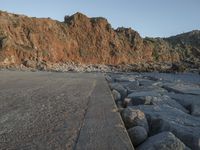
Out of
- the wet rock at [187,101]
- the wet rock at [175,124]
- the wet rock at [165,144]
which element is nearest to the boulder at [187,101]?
the wet rock at [187,101]

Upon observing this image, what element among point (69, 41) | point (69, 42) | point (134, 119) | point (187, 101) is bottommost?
point (187, 101)

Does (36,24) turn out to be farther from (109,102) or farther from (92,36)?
(109,102)

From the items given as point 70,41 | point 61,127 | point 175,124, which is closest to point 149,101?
point 175,124

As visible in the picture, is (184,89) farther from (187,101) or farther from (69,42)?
(69,42)

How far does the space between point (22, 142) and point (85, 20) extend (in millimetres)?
52507

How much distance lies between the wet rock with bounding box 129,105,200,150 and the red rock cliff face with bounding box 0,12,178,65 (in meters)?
32.3

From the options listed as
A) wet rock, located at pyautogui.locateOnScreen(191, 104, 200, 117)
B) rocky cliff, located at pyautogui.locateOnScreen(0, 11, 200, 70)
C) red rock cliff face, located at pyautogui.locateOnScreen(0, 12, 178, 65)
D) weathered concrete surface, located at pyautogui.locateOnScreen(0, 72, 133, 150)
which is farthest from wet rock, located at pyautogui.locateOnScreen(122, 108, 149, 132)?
red rock cliff face, located at pyautogui.locateOnScreen(0, 12, 178, 65)

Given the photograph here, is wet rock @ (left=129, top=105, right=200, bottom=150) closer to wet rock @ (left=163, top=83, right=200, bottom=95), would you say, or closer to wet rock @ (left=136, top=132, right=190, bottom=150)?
wet rock @ (left=136, top=132, right=190, bottom=150)

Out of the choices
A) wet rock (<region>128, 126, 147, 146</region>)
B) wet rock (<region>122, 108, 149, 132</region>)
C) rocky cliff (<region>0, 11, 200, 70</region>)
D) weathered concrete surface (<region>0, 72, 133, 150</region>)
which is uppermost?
rocky cliff (<region>0, 11, 200, 70</region>)

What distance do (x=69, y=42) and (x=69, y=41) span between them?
0.27 m

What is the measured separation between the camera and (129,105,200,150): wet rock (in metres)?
3.17

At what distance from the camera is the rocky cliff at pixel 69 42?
39406 millimetres

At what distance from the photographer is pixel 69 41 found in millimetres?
50094

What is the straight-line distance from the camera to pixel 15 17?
44.9m
